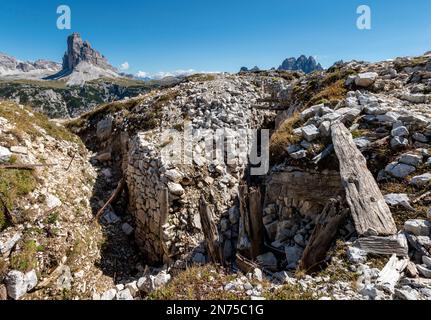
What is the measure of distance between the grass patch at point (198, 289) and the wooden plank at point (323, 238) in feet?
6.99

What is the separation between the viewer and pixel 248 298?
5.48m

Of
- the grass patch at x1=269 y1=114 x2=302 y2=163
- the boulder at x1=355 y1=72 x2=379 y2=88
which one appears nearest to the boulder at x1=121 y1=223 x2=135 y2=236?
the grass patch at x1=269 y1=114 x2=302 y2=163

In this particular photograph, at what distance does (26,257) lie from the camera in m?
9.34

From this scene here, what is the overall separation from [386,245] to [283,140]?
6154 mm

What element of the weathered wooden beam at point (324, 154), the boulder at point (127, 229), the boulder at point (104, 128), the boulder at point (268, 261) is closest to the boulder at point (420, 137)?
the weathered wooden beam at point (324, 154)

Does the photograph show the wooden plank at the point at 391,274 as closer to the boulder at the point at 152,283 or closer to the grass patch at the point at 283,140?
the grass patch at the point at 283,140

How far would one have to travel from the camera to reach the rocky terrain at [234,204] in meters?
6.09

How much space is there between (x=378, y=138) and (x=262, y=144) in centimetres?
734

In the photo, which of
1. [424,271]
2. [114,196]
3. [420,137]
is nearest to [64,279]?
[114,196]

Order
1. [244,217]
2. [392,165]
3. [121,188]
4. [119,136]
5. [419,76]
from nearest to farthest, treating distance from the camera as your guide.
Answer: [392,165] → [244,217] → [419,76] → [121,188] → [119,136]

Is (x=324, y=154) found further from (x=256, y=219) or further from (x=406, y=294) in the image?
(x=406, y=294)

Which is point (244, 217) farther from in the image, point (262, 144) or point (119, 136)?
point (119, 136)

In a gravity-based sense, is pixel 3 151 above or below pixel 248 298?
above
